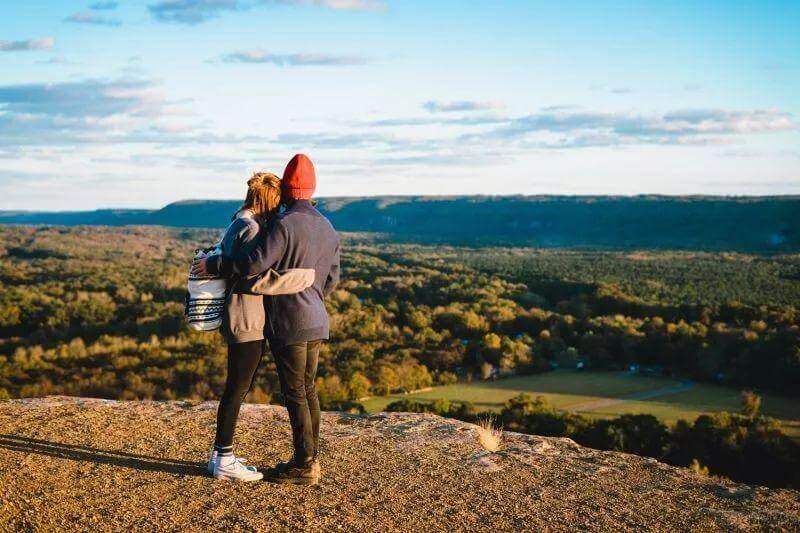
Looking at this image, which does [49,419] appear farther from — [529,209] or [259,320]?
[529,209]

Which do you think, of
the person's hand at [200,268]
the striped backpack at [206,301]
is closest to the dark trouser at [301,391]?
the striped backpack at [206,301]

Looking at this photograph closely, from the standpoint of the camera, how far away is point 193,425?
308 inches

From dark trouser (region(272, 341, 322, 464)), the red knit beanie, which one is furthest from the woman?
dark trouser (region(272, 341, 322, 464))

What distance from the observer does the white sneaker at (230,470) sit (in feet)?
18.9

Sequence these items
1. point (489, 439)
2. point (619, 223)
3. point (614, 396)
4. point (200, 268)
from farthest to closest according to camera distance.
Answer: point (619, 223) → point (614, 396) → point (489, 439) → point (200, 268)

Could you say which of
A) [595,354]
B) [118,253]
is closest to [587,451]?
[595,354]

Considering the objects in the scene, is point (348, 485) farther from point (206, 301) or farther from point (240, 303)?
point (206, 301)

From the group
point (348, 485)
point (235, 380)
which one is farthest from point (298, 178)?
point (348, 485)

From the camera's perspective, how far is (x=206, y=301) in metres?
5.27

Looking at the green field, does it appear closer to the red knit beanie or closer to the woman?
the woman

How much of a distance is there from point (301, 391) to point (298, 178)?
157cm

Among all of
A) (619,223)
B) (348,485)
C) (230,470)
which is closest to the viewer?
(230,470)

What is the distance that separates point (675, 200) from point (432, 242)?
1968 inches

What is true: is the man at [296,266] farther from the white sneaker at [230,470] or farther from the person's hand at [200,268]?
the white sneaker at [230,470]
